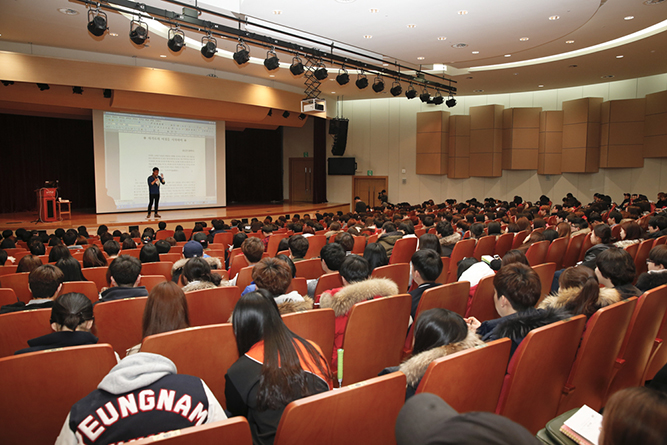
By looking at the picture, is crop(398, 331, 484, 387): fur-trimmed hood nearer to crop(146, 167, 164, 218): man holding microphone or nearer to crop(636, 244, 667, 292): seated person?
crop(636, 244, 667, 292): seated person

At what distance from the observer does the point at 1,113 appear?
1316 cm

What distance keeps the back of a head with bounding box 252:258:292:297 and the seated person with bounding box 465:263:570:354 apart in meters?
1.16

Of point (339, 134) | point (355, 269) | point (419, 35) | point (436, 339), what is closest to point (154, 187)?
point (339, 134)

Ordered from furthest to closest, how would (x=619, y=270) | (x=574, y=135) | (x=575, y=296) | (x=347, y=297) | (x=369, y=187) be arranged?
(x=369, y=187) → (x=574, y=135) → (x=619, y=270) → (x=347, y=297) → (x=575, y=296)

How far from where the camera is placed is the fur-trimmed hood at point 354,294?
8.50ft

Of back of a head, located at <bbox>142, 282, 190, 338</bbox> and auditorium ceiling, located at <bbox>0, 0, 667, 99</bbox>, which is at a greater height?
auditorium ceiling, located at <bbox>0, 0, 667, 99</bbox>

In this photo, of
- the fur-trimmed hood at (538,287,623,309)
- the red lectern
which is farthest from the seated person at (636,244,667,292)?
the red lectern

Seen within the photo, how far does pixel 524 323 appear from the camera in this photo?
2070 mm

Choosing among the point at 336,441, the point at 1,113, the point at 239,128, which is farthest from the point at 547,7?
the point at 1,113

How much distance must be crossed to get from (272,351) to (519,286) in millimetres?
1411

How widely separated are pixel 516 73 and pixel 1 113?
15490 mm

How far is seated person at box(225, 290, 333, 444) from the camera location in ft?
4.99

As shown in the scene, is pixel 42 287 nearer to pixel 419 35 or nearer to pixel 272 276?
pixel 272 276

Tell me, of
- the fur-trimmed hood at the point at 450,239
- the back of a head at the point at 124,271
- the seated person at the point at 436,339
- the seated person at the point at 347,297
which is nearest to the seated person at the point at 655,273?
the seated person at the point at 347,297
